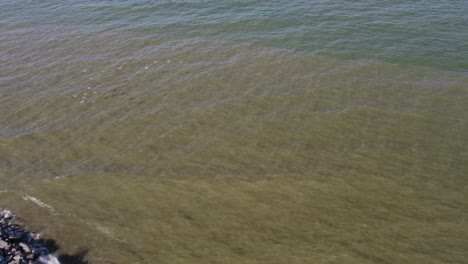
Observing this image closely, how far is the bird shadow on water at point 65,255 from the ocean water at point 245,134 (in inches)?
2.9

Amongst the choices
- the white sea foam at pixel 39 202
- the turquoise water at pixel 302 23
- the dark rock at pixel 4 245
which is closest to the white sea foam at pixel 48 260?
the dark rock at pixel 4 245

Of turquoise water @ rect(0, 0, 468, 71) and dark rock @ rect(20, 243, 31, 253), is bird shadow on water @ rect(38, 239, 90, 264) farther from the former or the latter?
turquoise water @ rect(0, 0, 468, 71)

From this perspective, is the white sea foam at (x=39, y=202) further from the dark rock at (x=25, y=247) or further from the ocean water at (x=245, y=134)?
the dark rock at (x=25, y=247)

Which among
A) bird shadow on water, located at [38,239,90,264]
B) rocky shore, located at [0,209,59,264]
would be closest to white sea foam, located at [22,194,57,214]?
rocky shore, located at [0,209,59,264]

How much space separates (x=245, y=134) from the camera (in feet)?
47.4

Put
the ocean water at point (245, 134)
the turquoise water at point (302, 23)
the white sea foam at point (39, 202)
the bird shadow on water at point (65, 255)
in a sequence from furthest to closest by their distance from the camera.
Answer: the turquoise water at point (302, 23)
the white sea foam at point (39, 202)
the ocean water at point (245, 134)
the bird shadow on water at point (65, 255)

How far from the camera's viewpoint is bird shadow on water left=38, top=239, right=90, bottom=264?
9.98 meters

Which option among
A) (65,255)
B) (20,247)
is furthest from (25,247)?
(65,255)

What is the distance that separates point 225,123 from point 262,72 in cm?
403

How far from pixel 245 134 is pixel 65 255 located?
265 inches

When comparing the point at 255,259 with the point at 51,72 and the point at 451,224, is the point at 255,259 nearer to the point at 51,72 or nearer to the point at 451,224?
the point at 451,224

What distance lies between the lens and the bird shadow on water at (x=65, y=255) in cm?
998

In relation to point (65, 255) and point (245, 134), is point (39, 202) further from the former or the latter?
point (245, 134)

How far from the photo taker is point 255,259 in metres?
10.0
